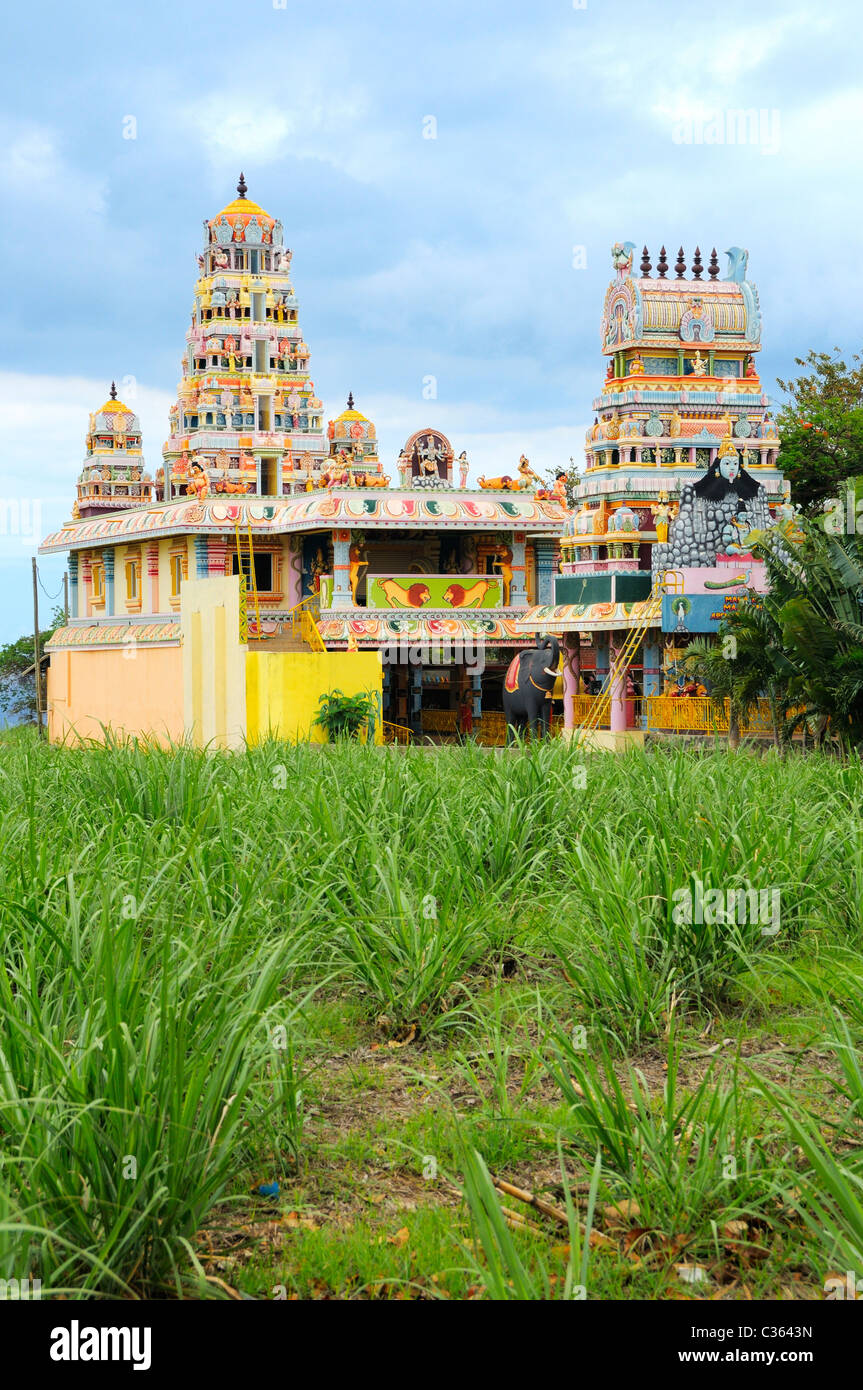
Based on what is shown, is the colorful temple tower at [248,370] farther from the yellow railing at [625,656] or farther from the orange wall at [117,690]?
the yellow railing at [625,656]

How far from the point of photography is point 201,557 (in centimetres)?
2862

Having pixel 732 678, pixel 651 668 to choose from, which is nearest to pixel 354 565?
pixel 651 668

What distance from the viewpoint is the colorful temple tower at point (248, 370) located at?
1310 inches

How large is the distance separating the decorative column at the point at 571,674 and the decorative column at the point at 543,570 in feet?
10.5

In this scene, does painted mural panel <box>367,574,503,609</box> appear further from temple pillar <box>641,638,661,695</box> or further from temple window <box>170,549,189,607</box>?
temple pillar <box>641,638,661,695</box>

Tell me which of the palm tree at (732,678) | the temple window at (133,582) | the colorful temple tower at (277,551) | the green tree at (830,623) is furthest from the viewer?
the temple window at (133,582)

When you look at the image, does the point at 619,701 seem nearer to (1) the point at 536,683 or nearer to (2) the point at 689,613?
(2) the point at 689,613

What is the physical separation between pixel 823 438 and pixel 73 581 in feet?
62.6

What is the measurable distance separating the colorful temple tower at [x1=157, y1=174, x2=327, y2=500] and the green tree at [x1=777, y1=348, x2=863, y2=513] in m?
12.1

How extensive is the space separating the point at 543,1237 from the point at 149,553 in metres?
27.2

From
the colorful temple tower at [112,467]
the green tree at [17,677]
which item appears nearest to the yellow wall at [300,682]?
the colorful temple tower at [112,467]

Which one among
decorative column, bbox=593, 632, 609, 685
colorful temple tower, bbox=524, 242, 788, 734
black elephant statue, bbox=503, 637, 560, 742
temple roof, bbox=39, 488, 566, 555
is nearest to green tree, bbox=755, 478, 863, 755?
black elephant statue, bbox=503, 637, 560, 742

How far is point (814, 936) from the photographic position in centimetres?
660
